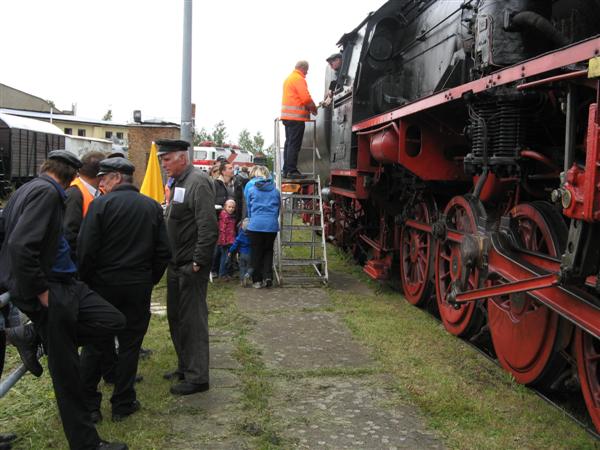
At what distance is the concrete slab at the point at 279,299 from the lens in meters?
6.61

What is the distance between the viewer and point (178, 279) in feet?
14.0

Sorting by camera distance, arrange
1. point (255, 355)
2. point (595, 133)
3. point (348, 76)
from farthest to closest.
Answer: point (348, 76), point (255, 355), point (595, 133)

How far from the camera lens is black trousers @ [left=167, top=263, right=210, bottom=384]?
406 centimetres

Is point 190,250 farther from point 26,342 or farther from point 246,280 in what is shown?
point 246,280

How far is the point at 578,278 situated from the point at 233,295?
482 centimetres

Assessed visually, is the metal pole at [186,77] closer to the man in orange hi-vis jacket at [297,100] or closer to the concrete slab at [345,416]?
the man in orange hi-vis jacket at [297,100]

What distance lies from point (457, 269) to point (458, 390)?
1195 millimetres

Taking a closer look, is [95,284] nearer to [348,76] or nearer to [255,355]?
[255,355]

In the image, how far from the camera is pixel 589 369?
3416 millimetres


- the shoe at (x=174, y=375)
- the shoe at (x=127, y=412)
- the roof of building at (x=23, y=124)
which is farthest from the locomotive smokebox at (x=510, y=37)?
the roof of building at (x=23, y=124)

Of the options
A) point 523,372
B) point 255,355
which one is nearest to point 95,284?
point 255,355

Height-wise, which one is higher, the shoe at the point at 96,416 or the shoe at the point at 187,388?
the shoe at the point at 187,388

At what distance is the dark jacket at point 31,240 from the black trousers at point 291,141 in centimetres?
587

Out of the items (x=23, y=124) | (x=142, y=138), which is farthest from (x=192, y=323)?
(x=23, y=124)
